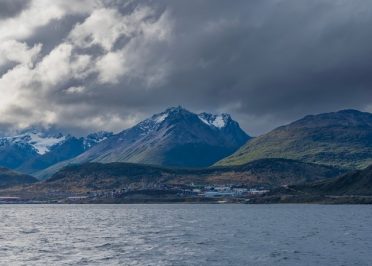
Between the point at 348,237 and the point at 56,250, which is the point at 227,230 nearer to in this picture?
the point at 348,237

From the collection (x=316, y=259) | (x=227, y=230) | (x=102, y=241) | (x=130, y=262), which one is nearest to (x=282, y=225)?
Result: (x=227, y=230)

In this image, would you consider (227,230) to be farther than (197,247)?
Yes

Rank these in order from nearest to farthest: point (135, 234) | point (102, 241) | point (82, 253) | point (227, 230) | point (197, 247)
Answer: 1. point (82, 253)
2. point (197, 247)
3. point (102, 241)
4. point (135, 234)
5. point (227, 230)

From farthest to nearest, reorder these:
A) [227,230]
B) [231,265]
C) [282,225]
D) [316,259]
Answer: [282,225] < [227,230] < [316,259] < [231,265]

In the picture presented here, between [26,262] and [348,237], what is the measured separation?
75.3 metres

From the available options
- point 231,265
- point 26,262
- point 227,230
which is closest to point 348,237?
point 227,230

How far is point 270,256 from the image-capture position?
104m

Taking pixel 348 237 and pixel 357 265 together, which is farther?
pixel 348 237

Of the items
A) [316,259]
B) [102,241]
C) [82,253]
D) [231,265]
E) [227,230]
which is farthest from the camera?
[227,230]

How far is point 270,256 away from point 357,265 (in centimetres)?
1587

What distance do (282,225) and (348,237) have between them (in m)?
42.6

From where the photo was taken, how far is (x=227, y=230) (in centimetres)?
16100

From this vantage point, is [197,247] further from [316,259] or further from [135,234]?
[135,234]

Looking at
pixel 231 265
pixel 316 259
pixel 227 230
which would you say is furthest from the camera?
pixel 227 230
